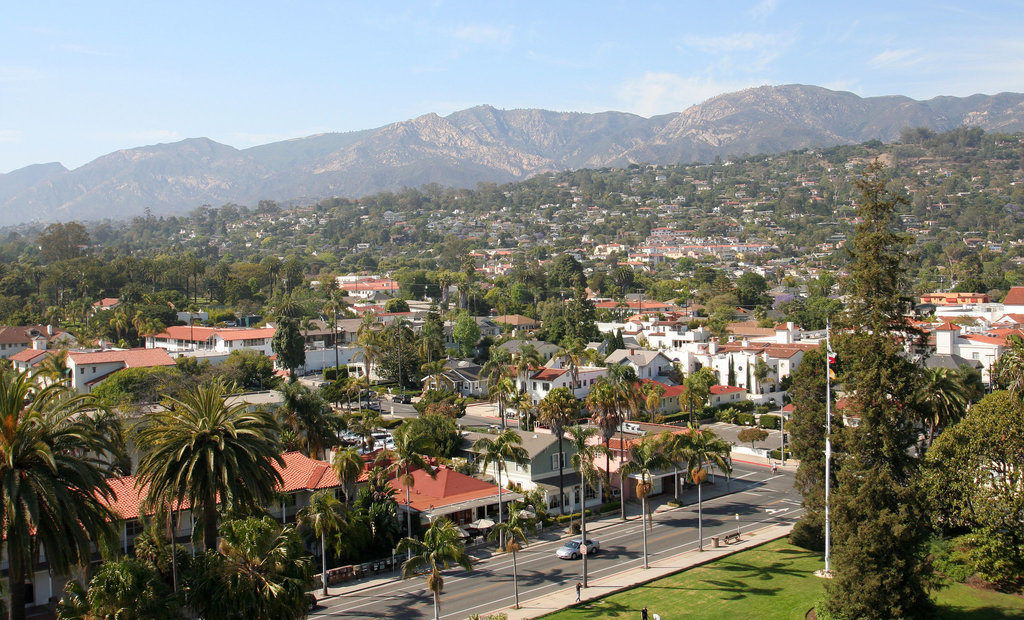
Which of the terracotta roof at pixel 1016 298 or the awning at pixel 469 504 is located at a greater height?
the terracotta roof at pixel 1016 298

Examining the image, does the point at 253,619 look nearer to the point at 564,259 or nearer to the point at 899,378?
the point at 899,378

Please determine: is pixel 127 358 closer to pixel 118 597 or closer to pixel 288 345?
pixel 288 345

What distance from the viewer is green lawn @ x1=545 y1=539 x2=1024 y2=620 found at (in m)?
28.8

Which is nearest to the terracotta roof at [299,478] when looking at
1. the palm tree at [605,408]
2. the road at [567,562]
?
the road at [567,562]

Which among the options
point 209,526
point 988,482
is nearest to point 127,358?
point 209,526

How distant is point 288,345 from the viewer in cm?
7550

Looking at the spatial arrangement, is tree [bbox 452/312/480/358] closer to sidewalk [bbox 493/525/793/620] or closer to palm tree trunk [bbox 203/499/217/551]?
sidewalk [bbox 493/525/793/620]

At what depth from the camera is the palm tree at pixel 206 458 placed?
21.5 metres

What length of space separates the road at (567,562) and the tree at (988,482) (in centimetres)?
1054

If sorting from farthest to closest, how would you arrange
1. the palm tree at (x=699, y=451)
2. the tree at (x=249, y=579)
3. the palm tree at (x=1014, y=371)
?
the palm tree at (x=699, y=451) < the palm tree at (x=1014, y=371) < the tree at (x=249, y=579)

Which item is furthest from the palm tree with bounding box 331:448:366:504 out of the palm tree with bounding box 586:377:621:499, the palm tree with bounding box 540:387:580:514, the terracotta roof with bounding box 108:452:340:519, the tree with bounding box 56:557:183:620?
the tree with bounding box 56:557:183:620

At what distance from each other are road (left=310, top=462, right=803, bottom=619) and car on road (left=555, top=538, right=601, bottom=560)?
1.10 ft

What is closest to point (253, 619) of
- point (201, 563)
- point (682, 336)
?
point (201, 563)

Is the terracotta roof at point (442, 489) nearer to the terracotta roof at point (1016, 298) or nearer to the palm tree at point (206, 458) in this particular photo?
the palm tree at point (206, 458)
